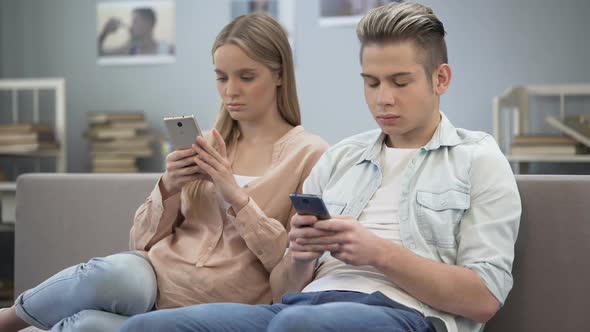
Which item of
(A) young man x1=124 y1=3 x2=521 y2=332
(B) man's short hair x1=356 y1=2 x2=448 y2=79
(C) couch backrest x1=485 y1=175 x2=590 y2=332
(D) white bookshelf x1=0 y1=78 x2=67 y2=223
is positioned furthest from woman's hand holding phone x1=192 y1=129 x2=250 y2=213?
(D) white bookshelf x1=0 y1=78 x2=67 y2=223

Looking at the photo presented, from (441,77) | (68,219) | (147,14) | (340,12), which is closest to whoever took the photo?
(441,77)

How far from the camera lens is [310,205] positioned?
1.42 metres

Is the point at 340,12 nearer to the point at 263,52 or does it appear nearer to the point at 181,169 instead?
the point at 263,52

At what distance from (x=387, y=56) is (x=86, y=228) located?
3.33ft

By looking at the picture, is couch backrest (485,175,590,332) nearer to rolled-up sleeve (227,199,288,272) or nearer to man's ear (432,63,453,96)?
man's ear (432,63,453,96)

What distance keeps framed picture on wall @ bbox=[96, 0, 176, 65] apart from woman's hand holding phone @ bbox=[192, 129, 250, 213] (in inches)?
145

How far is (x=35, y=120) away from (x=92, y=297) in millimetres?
3931

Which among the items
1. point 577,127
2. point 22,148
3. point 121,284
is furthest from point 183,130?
point 22,148

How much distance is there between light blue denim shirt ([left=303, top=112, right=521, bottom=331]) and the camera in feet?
4.86

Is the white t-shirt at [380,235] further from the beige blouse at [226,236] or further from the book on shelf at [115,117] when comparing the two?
the book on shelf at [115,117]

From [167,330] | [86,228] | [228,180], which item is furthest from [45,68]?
[167,330]

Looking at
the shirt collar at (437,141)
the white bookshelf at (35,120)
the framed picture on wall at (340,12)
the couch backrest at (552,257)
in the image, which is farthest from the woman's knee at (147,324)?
the framed picture on wall at (340,12)

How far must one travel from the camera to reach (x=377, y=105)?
62.3 inches

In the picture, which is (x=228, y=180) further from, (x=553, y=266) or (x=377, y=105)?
(x=553, y=266)
